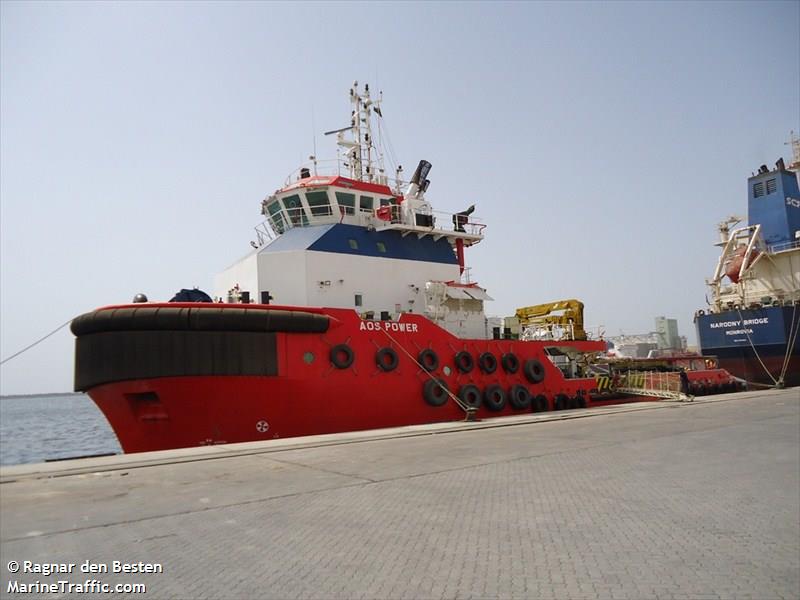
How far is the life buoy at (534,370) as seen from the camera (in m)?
16.3

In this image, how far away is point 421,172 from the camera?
1816 centimetres

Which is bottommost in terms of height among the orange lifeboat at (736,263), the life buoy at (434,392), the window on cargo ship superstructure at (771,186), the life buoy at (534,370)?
the life buoy at (434,392)

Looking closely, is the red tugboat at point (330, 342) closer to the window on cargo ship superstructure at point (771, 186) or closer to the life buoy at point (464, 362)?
the life buoy at point (464, 362)

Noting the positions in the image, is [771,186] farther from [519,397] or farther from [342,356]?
[342,356]

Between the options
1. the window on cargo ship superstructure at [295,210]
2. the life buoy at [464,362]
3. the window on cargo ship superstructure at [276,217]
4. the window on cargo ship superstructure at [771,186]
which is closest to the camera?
the life buoy at [464,362]

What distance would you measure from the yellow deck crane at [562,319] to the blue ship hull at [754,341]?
12.1m

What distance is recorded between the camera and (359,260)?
49.4 ft

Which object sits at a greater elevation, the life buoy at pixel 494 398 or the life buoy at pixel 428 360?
the life buoy at pixel 428 360

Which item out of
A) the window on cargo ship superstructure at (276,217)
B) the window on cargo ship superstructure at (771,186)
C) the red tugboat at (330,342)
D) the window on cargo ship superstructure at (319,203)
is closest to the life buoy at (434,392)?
the red tugboat at (330,342)

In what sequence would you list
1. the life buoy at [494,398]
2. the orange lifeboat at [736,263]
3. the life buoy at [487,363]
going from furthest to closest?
the orange lifeboat at [736,263], the life buoy at [487,363], the life buoy at [494,398]

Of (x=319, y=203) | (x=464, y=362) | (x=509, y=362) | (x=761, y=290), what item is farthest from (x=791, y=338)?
(x=319, y=203)

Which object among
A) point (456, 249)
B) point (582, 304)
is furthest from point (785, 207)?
point (456, 249)

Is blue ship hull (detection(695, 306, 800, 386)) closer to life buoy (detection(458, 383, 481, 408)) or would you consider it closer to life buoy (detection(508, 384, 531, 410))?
life buoy (detection(508, 384, 531, 410))

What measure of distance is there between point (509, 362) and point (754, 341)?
16.9 m
